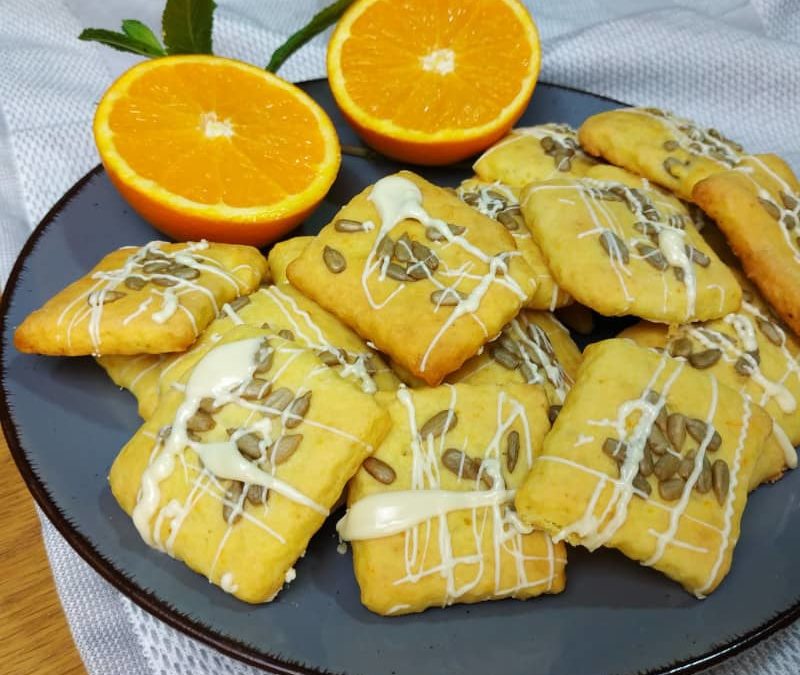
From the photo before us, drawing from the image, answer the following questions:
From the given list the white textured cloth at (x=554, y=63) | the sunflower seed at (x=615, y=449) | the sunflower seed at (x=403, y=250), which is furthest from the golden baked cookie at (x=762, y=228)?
the white textured cloth at (x=554, y=63)

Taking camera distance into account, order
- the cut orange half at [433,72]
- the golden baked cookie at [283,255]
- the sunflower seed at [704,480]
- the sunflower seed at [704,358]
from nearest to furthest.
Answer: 1. the sunflower seed at [704,480]
2. the sunflower seed at [704,358]
3. the golden baked cookie at [283,255]
4. the cut orange half at [433,72]

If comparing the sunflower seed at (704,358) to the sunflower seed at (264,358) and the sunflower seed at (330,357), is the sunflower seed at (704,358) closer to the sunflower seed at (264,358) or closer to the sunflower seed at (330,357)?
the sunflower seed at (330,357)

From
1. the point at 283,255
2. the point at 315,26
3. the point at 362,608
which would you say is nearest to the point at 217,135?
the point at 283,255

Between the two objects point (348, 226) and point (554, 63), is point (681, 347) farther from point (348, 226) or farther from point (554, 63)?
point (554, 63)

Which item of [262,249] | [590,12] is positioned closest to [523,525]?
[262,249]

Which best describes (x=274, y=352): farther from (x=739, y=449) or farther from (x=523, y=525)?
(x=739, y=449)

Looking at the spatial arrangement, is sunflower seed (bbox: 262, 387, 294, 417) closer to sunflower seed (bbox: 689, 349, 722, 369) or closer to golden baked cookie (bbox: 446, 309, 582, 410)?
golden baked cookie (bbox: 446, 309, 582, 410)

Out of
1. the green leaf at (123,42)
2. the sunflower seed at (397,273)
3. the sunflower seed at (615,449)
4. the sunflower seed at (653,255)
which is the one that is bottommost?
the sunflower seed at (615,449)
